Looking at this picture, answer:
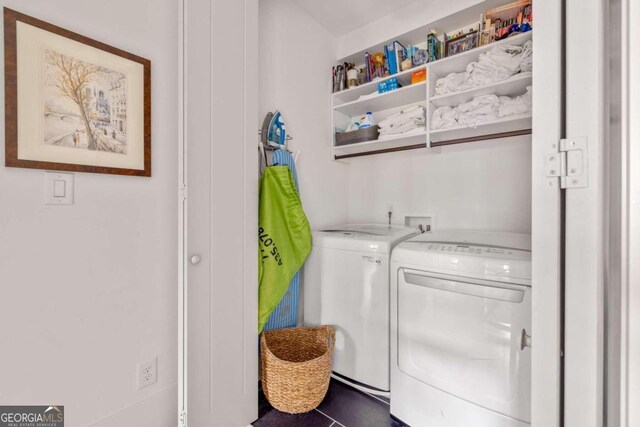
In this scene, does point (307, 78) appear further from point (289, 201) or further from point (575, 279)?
point (575, 279)

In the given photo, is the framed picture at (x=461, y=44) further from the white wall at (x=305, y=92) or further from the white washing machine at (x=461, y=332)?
the white washing machine at (x=461, y=332)

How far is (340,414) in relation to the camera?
4.88ft

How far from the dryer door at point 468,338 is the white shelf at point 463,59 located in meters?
1.38

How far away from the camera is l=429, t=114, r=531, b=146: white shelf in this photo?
1.59 metres

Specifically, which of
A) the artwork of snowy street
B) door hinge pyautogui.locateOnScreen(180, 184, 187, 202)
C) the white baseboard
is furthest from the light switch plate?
the white baseboard

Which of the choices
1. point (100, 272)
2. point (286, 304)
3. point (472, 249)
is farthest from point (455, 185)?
point (100, 272)

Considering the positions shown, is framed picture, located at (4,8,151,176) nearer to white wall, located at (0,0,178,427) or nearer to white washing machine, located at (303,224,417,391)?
white wall, located at (0,0,178,427)

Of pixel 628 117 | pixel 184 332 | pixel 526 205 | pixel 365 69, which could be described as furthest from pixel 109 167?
pixel 526 205

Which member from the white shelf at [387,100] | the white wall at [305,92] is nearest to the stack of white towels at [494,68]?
the white shelf at [387,100]

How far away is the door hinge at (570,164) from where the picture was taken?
572 millimetres

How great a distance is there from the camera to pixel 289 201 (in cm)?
167

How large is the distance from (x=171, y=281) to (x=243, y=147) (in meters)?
0.72
